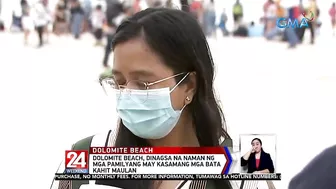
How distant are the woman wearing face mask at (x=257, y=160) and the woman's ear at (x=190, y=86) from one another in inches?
6.0

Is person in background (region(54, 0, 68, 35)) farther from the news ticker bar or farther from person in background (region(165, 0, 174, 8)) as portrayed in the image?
the news ticker bar

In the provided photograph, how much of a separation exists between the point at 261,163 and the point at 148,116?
24 cm

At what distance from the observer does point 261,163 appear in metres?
1.00

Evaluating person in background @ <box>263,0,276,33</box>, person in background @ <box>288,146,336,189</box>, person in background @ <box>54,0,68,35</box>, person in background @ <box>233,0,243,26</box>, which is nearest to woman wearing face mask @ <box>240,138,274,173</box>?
person in background @ <box>288,146,336,189</box>

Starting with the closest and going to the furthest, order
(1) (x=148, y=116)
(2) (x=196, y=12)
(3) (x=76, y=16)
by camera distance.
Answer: (1) (x=148, y=116), (2) (x=196, y=12), (3) (x=76, y=16)

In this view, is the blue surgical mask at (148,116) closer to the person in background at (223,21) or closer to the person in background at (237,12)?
the person in background at (223,21)

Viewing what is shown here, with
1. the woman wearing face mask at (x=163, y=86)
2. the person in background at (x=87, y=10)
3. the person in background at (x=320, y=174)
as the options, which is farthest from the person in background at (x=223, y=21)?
the person in background at (x=320, y=174)

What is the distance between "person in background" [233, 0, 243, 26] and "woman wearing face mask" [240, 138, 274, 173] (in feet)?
3.92

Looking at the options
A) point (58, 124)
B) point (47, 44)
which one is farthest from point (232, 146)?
point (47, 44)

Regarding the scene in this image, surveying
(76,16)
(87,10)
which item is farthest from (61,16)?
(87,10)

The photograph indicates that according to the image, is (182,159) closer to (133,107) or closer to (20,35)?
(133,107)

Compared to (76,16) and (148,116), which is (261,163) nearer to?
(148,116)

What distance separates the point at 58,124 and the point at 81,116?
146 mm

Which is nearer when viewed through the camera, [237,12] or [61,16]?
[237,12]
